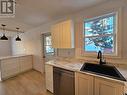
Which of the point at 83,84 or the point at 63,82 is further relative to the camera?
the point at 63,82

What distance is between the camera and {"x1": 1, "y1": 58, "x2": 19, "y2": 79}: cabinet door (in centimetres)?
415

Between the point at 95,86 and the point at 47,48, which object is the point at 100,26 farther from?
the point at 47,48

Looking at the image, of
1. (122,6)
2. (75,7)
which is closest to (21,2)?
(75,7)

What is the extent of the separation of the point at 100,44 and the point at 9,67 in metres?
3.94

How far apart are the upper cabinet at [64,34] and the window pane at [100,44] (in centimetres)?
48

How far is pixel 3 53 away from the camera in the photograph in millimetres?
7656

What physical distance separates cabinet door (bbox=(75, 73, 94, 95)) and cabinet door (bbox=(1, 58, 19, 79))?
11.2 ft

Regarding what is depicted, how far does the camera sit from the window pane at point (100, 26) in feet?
7.82

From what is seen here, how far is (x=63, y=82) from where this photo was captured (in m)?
2.44

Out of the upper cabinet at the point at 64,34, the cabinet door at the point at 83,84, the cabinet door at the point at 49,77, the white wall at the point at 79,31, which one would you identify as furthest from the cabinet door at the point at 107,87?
the cabinet door at the point at 49,77

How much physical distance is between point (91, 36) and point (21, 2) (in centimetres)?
203

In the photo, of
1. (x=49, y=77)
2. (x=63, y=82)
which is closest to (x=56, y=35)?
(x=49, y=77)

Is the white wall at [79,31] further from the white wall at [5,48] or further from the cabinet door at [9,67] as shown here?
the white wall at [5,48]

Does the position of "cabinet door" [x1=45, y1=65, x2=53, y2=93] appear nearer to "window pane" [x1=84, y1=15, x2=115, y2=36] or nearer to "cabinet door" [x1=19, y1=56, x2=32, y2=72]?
"window pane" [x1=84, y1=15, x2=115, y2=36]
